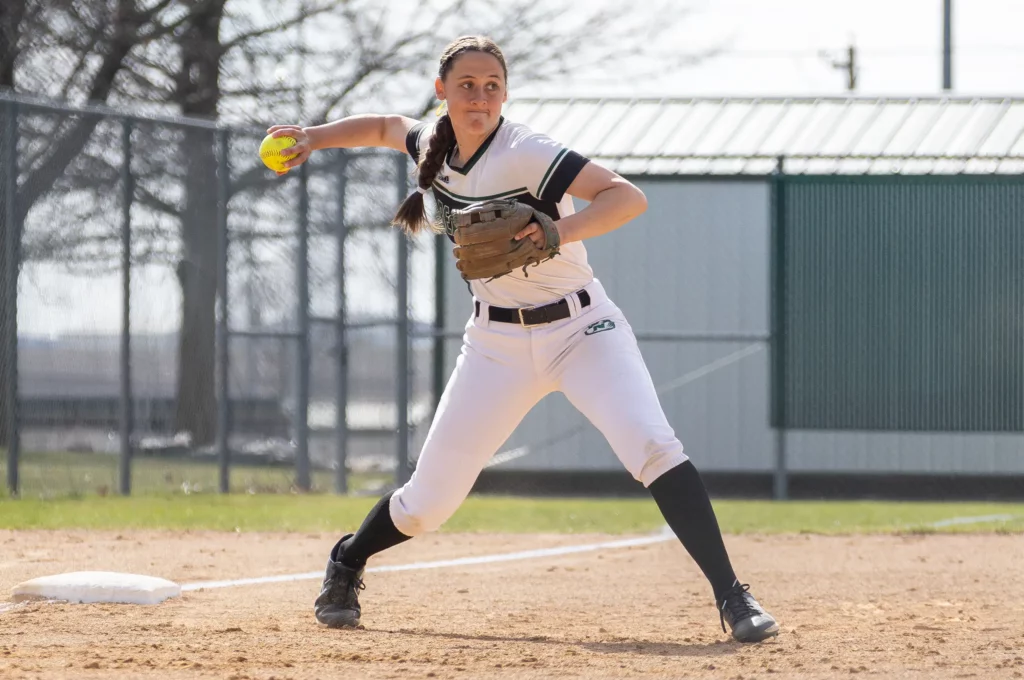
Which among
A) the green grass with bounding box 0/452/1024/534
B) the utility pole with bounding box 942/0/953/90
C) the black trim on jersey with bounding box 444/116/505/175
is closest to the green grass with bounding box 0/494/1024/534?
the green grass with bounding box 0/452/1024/534

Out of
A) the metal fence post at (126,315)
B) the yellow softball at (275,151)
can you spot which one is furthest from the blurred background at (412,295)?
the yellow softball at (275,151)

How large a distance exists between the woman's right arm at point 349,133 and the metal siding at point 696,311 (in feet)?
25.0

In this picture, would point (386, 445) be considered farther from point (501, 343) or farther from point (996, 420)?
point (501, 343)

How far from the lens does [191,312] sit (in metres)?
10.0

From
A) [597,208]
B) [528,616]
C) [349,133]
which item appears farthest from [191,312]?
[597,208]

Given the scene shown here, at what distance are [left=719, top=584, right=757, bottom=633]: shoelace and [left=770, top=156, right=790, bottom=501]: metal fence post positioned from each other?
6.80 meters

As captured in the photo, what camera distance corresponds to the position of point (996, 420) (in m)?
10.6

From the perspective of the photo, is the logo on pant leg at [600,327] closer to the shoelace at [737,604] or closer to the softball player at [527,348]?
the softball player at [527,348]

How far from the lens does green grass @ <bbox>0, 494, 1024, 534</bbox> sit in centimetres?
777

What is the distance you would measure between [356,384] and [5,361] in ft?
9.16

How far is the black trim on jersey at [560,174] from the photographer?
4.07 metres

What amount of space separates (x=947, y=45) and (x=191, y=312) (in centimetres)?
1409

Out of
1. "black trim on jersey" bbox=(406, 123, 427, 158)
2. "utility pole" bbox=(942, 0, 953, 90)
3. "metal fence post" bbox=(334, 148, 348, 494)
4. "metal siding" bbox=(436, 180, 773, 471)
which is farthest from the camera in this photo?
"utility pole" bbox=(942, 0, 953, 90)

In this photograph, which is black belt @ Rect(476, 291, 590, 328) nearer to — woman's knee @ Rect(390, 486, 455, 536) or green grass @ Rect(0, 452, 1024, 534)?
woman's knee @ Rect(390, 486, 455, 536)
